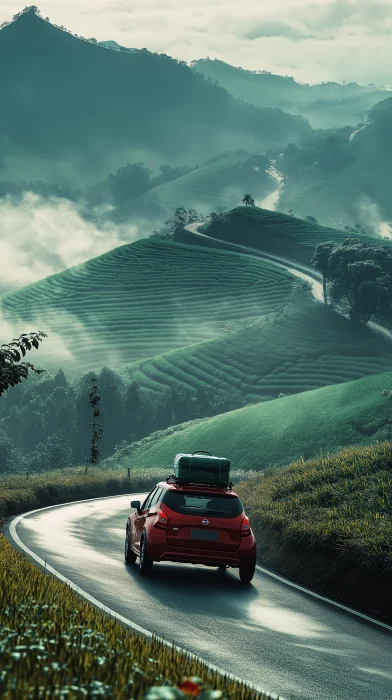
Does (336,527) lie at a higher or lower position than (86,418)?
higher

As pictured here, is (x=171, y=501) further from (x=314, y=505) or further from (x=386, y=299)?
(x=386, y=299)

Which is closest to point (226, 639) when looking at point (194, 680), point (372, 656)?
point (372, 656)

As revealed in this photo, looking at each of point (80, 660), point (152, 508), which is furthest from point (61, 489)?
point (80, 660)

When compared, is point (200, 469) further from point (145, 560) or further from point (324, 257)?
point (324, 257)

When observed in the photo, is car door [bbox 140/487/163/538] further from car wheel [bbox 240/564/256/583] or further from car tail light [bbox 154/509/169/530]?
car wheel [bbox 240/564/256/583]

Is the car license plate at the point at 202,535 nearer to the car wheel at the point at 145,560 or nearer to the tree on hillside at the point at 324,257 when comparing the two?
the car wheel at the point at 145,560

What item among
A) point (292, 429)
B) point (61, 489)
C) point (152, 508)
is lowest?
point (61, 489)

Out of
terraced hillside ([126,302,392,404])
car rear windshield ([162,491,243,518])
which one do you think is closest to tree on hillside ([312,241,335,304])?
terraced hillside ([126,302,392,404])
